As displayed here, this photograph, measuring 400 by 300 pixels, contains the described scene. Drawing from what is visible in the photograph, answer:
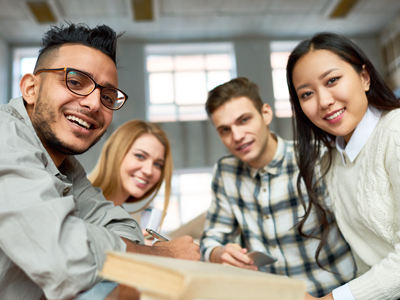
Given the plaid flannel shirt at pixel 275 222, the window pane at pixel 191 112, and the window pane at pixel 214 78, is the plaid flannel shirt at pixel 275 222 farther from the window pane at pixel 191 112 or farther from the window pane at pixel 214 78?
the window pane at pixel 214 78

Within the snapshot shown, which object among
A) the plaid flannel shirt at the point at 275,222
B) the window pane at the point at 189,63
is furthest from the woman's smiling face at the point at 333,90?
the window pane at the point at 189,63

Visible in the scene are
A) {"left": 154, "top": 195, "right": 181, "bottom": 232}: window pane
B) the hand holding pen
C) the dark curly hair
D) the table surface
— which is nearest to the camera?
the table surface

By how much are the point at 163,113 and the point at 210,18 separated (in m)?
2.22

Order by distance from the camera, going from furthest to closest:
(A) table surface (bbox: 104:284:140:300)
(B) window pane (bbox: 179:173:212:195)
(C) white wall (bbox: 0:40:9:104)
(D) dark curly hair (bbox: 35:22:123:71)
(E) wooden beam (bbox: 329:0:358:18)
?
(B) window pane (bbox: 179:173:212:195), (C) white wall (bbox: 0:40:9:104), (E) wooden beam (bbox: 329:0:358:18), (D) dark curly hair (bbox: 35:22:123:71), (A) table surface (bbox: 104:284:140:300)

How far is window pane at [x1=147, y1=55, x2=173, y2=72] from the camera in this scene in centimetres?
769

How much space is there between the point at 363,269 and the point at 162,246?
2.71 ft

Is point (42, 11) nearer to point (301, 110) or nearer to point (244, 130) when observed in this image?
point (244, 130)

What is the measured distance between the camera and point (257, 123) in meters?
1.96

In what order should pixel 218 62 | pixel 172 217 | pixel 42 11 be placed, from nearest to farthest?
pixel 42 11, pixel 172 217, pixel 218 62

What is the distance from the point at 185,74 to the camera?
775 centimetres

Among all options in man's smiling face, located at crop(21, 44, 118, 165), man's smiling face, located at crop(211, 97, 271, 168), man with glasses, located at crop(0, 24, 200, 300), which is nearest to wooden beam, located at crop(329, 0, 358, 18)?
man's smiling face, located at crop(211, 97, 271, 168)

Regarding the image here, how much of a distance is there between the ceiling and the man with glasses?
5564 millimetres

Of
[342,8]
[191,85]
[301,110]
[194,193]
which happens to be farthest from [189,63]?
[301,110]

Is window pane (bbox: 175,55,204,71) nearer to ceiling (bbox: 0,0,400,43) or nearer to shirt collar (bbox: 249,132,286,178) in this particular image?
ceiling (bbox: 0,0,400,43)
